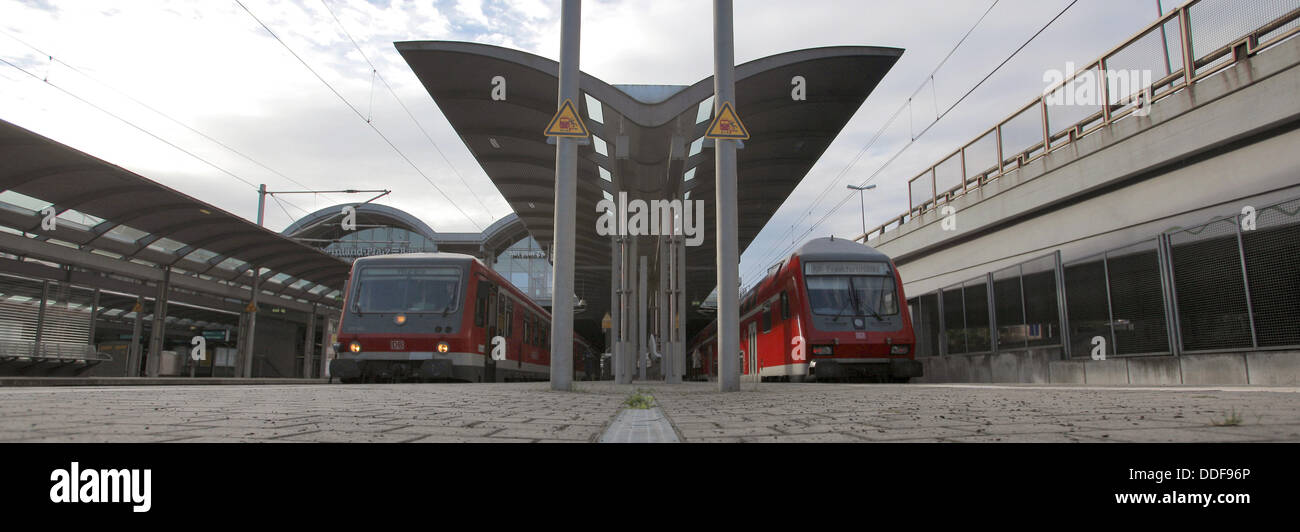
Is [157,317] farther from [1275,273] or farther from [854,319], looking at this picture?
[1275,273]

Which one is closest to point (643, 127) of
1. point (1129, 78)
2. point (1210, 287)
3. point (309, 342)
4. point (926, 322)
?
point (1129, 78)

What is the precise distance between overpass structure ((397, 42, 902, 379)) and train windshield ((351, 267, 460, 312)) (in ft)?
10.5

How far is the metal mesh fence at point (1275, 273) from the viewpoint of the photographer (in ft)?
29.5

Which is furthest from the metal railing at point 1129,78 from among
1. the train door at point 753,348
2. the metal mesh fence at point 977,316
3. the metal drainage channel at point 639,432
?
the metal drainage channel at point 639,432

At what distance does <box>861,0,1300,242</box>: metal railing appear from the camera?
9992 millimetres

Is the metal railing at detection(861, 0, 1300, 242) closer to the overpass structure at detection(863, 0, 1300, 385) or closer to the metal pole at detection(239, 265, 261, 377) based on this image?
the overpass structure at detection(863, 0, 1300, 385)

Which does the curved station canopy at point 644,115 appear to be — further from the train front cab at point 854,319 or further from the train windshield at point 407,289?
the train windshield at point 407,289

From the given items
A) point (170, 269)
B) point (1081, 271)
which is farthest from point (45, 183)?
point (1081, 271)

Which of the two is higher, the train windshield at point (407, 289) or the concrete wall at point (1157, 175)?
the concrete wall at point (1157, 175)

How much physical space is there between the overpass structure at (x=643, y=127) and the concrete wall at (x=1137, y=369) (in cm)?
606

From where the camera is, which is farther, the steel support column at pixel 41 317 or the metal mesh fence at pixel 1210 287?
the steel support column at pixel 41 317

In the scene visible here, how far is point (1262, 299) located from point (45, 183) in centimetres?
1783

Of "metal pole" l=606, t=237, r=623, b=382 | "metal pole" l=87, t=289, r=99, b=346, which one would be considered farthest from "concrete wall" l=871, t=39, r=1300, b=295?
"metal pole" l=87, t=289, r=99, b=346

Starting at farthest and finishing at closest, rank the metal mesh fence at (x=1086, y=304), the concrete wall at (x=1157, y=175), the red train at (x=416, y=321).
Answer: the red train at (x=416, y=321) → the metal mesh fence at (x=1086, y=304) → the concrete wall at (x=1157, y=175)
